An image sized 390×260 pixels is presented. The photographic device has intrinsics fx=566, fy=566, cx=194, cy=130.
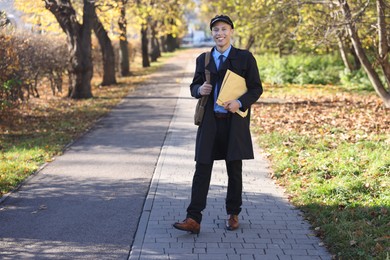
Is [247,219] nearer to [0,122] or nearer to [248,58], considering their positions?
[248,58]

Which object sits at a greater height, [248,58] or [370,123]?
[248,58]

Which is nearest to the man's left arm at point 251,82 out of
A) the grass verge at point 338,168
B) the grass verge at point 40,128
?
the grass verge at point 338,168

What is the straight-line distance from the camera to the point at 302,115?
1418 centimetres

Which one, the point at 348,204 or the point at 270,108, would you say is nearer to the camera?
the point at 348,204

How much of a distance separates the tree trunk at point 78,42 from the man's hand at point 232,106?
13172 mm

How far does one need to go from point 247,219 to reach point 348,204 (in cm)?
113

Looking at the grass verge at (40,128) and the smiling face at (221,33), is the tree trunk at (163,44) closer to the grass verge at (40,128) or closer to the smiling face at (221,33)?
the grass verge at (40,128)

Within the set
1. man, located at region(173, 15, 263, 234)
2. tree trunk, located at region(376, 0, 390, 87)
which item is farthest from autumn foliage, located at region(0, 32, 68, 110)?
tree trunk, located at region(376, 0, 390, 87)

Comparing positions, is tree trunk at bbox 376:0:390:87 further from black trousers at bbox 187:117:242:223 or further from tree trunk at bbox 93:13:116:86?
tree trunk at bbox 93:13:116:86

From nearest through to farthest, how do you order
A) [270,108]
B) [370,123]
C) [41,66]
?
[370,123]
[270,108]
[41,66]

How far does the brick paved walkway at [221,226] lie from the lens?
4988 millimetres

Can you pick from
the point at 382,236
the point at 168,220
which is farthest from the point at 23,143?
the point at 382,236

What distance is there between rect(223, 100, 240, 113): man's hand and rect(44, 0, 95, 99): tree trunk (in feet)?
43.2

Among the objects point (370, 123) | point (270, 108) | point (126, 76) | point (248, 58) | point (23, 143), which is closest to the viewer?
point (248, 58)
